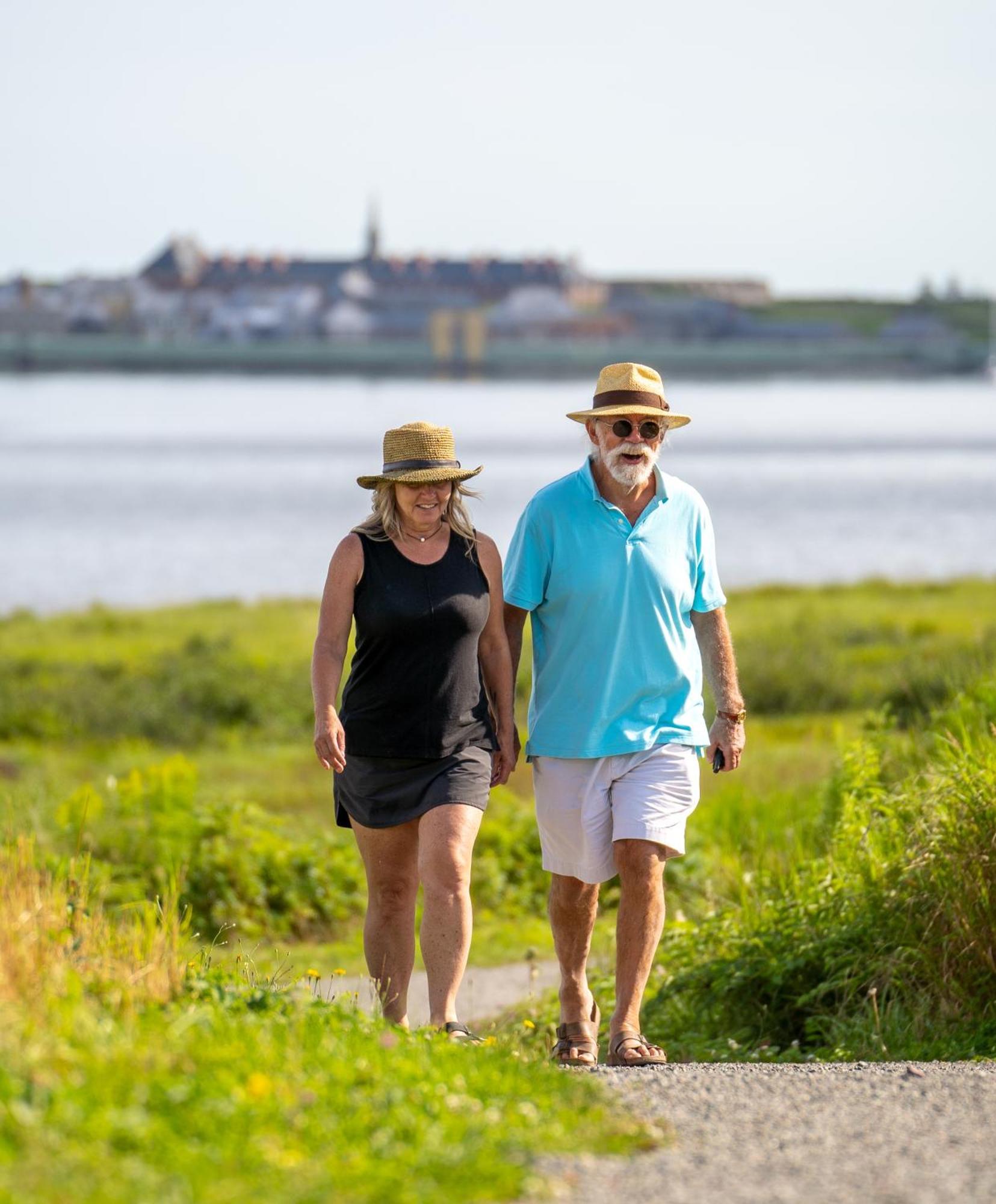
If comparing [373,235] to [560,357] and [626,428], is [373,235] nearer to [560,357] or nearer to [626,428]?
[560,357]

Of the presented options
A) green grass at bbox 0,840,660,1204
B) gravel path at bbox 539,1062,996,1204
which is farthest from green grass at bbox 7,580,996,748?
green grass at bbox 0,840,660,1204

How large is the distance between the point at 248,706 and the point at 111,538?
4232 centimetres

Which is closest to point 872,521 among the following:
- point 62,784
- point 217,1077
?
point 62,784

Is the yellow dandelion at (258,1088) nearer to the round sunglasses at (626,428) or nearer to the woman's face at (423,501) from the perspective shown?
the woman's face at (423,501)

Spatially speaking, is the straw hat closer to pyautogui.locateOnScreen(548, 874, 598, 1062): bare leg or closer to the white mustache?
the white mustache

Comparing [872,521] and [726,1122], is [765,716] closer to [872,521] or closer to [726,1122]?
[726,1122]

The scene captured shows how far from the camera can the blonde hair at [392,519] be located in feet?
18.8

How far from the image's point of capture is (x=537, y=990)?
8.26 m

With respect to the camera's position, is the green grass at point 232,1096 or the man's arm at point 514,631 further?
the man's arm at point 514,631

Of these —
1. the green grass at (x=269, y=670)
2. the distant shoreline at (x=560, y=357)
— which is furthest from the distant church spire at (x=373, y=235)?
the green grass at (x=269, y=670)

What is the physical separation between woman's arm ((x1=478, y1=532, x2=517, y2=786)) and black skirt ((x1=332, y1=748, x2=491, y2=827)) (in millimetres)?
114

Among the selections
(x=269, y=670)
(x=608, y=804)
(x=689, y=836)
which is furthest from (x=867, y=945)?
(x=269, y=670)

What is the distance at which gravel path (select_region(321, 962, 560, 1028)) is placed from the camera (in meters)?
7.79

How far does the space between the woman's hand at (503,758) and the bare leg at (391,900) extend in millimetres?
318
